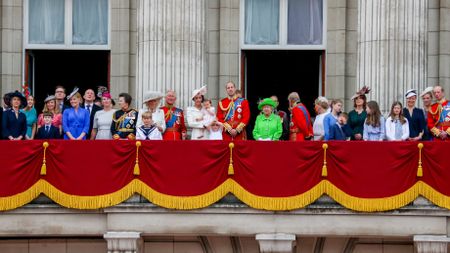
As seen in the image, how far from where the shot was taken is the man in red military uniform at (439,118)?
121ft

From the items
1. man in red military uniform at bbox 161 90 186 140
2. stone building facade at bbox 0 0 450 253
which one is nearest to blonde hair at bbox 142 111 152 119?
man in red military uniform at bbox 161 90 186 140

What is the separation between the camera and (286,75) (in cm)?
4400

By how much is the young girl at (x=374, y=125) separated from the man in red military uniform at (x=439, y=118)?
3.85 ft

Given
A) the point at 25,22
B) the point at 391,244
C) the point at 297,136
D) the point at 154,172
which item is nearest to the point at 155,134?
the point at 154,172

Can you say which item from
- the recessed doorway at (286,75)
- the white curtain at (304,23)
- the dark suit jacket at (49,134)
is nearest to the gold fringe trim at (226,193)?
the dark suit jacket at (49,134)

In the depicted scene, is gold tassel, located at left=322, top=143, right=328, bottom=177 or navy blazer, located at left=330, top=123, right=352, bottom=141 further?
navy blazer, located at left=330, top=123, right=352, bottom=141

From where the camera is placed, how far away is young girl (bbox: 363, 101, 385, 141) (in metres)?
36.6

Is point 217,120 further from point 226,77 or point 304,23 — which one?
point 304,23

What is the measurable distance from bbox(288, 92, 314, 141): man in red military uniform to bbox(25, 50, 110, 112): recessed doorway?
8017 millimetres

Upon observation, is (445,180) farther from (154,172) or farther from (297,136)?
(154,172)

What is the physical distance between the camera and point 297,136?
3788cm

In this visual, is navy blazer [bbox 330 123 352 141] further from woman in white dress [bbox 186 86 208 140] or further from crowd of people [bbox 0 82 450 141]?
woman in white dress [bbox 186 86 208 140]

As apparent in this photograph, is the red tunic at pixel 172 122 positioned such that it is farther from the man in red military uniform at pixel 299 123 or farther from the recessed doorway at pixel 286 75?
the recessed doorway at pixel 286 75

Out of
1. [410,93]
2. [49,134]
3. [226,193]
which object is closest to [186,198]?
[226,193]
